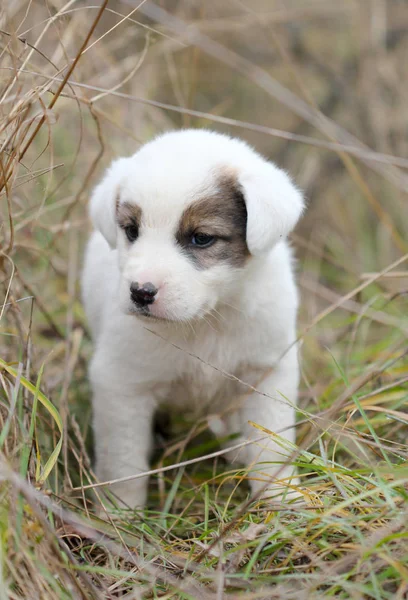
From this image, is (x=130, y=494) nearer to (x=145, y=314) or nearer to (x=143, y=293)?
(x=145, y=314)

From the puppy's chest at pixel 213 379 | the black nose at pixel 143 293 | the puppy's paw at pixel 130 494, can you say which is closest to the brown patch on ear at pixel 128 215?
the black nose at pixel 143 293

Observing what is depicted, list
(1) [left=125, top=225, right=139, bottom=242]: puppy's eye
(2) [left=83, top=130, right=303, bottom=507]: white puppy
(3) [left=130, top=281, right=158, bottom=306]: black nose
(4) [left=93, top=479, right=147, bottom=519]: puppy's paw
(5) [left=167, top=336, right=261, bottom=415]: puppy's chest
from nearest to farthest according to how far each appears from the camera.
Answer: (3) [left=130, top=281, right=158, bottom=306]: black nose
(2) [left=83, top=130, right=303, bottom=507]: white puppy
(1) [left=125, top=225, right=139, bottom=242]: puppy's eye
(5) [left=167, top=336, right=261, bottom=415]: puppy's chest
(4) [left=93, top=479, right=147, bottom=519]: puppy's paw

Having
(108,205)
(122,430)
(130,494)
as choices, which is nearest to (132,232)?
(108,205)

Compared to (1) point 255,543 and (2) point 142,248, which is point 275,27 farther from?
(1) point 255,543

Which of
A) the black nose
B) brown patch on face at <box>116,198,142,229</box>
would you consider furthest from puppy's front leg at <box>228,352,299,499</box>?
brown patch on face at <box>116,198,142,229</box>

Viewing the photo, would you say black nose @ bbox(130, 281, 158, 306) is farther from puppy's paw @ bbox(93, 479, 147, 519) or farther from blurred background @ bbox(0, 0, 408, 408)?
blurred background @ bbox(0, 0, 408, 408)

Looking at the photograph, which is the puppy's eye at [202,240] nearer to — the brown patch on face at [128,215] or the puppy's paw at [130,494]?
the brown patch on face at [128,215]
